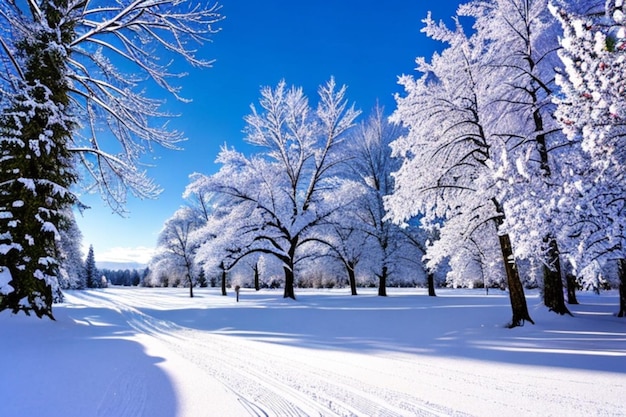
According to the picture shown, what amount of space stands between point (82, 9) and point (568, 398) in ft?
42.9

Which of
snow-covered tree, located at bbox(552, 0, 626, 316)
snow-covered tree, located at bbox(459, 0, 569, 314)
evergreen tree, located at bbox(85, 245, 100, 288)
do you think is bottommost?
evergreen tree, located at bbox(85, 245, 100, 288)

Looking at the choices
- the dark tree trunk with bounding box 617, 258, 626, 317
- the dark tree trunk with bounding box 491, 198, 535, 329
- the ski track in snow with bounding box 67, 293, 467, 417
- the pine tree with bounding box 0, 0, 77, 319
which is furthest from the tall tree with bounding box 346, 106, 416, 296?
the ski track in snow with bounding box 67, 293, 467, 417

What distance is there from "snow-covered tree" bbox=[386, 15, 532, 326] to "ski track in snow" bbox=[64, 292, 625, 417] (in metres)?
4.91

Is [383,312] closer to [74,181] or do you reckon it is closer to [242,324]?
[242,324]

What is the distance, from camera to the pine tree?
23.7 feet

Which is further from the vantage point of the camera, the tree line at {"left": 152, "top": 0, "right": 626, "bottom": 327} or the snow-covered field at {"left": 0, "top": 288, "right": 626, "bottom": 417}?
the tree line at {"left": 152, "top": 0, "right": 626, "bottom": 327}

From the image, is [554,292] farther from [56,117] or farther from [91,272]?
[91,272]

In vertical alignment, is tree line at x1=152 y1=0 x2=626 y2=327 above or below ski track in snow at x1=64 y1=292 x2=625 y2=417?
above

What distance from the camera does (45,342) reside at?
5762 millimetres

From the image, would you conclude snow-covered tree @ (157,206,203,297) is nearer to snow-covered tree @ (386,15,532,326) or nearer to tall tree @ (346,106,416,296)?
tall tree @ (346,106,416,296)

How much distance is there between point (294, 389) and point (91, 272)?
67.2m

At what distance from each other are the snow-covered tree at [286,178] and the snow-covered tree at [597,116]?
12.3 m

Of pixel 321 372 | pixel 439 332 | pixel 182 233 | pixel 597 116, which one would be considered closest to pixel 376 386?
pixel 321 372

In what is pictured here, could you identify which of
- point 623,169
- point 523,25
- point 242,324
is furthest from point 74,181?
point 523,25
